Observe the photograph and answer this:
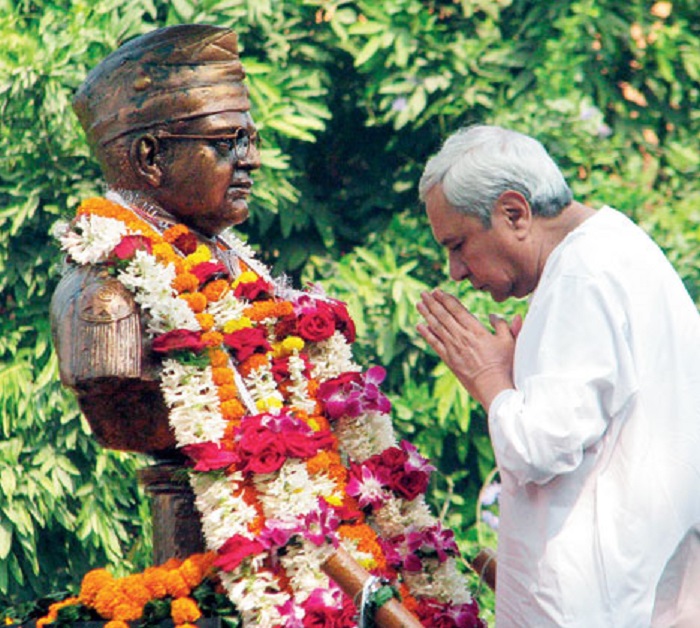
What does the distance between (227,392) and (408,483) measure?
25.4 inches

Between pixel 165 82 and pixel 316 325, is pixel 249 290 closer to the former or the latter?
pixel 316 325

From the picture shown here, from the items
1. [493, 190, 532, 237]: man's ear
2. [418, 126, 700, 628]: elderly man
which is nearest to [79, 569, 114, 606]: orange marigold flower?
[418, 126, 700, 628]: elderly man

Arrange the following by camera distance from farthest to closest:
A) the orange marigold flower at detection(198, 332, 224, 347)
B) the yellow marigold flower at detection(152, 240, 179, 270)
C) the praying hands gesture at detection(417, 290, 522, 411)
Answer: the yellow marigold flower at detection(152, 240, 179, 270) → the orange marigold flower at detection(198, 332, 224, 347) → the praying hands gesture at detection(417, 290, 522, 411)

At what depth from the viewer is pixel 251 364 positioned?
4.20 meters

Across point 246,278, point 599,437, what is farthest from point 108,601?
point 599,437

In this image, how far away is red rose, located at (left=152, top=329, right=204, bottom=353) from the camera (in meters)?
4.05

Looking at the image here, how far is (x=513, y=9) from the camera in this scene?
851cm

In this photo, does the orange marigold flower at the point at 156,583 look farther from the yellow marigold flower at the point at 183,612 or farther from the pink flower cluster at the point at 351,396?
the pink flower cluster at the point at 351,396

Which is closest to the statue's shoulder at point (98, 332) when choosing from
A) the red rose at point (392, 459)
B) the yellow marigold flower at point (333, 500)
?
the yellow marigold flower at point (333, 500)

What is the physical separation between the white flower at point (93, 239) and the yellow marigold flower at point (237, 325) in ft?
1.29

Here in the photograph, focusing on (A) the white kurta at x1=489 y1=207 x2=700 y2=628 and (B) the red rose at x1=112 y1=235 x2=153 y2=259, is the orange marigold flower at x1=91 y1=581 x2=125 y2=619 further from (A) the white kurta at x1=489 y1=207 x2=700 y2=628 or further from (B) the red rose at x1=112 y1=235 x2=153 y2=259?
(A) the white kurta at x1=489 y1=207 x2=700 y2=628

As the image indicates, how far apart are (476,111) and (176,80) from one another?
13.4 ft

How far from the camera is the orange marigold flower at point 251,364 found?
4.19m

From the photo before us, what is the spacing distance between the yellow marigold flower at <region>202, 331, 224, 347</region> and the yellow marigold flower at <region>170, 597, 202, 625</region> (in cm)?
71
